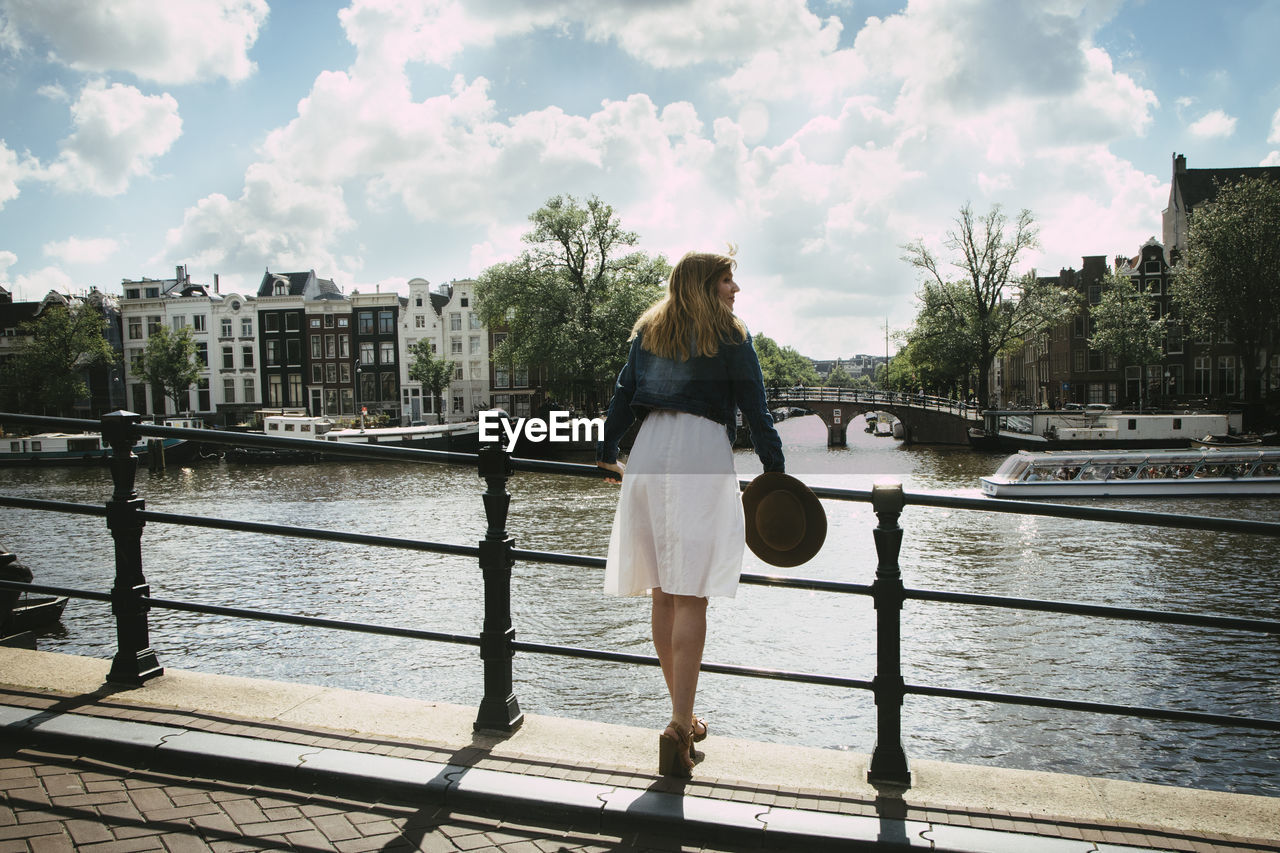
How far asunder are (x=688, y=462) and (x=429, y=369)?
55.0 metres

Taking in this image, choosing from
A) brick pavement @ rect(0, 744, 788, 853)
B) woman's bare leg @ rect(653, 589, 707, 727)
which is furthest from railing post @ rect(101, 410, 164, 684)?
woman's bare leg @ rect(653, 589, 707, 727)

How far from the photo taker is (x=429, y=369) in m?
55.9

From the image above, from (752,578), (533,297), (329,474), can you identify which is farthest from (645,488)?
(533,297)

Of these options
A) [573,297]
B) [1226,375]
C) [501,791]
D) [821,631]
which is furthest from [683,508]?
[1226,375]

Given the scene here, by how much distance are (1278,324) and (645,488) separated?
166ft

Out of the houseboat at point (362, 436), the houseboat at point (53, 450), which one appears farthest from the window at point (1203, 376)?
the houseboat at point (53, 450)

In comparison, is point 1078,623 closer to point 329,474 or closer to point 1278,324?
point 329,474

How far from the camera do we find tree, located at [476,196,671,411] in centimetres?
3962

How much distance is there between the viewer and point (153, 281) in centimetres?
6412

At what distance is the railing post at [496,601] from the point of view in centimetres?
317

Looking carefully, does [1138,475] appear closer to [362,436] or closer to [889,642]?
[889,642]

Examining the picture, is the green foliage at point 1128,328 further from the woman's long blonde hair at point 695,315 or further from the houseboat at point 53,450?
the woman's long blonde hair at point 695,315

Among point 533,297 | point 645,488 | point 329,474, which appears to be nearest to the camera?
point 645,488

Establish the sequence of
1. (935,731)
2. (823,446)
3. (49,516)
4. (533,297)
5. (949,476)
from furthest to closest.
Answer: (823,446)
(533,297)
(949,476)
(49,516)
(935,731)
